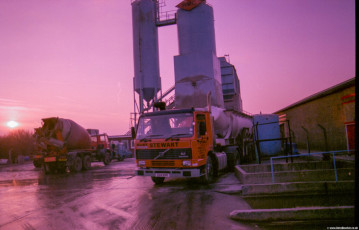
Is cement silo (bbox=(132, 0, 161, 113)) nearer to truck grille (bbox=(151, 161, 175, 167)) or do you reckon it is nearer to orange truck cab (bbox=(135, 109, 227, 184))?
orange truck cab (bbox=(135, 109, 227, 184))

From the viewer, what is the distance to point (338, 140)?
565 inches

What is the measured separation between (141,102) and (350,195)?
2391 cm

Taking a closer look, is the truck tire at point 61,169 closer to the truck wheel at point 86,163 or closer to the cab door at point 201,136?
the truck wheel at point 86,163

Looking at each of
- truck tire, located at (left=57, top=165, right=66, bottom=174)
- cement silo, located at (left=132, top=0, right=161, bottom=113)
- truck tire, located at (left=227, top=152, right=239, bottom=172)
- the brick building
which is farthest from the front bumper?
cement silo, located at (left=132, top=0, right=161, bottom=113)

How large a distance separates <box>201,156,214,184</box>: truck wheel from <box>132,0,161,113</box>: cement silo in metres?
19.6

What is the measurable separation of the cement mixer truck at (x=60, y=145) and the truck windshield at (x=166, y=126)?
10.1 metres

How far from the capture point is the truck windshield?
8336 mm

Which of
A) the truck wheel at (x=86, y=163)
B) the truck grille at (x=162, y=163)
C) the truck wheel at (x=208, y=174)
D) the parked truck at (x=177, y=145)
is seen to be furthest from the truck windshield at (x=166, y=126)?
the truck wheel at (x=86, y=163)

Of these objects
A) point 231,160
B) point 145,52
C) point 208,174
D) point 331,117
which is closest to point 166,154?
point 208,174

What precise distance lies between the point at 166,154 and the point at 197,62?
1389 cm

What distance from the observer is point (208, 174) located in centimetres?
902

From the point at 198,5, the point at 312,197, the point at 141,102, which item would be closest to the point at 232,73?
the point at 198,5

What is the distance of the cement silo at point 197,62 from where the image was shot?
1609cm

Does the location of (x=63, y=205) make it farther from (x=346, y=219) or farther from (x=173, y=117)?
(x=346, y=219)
